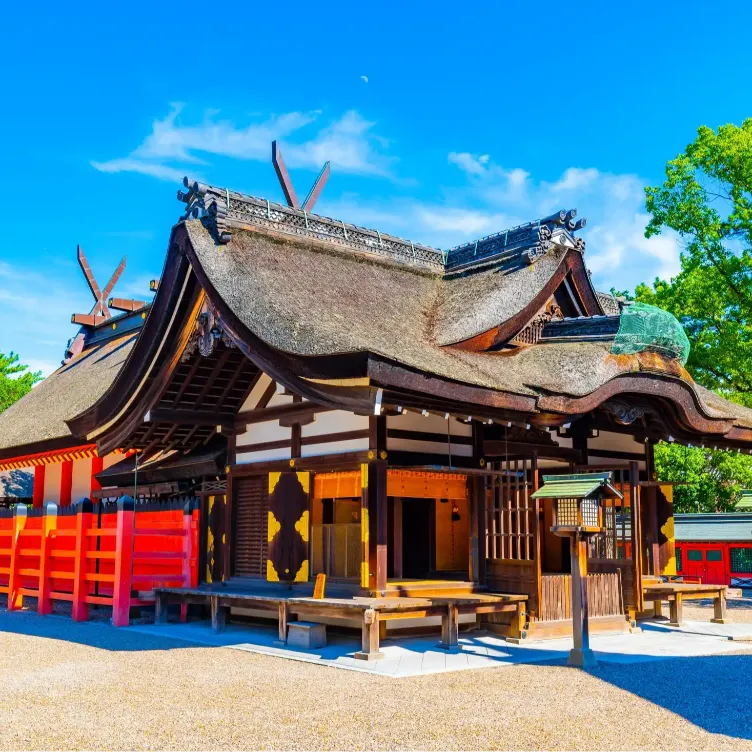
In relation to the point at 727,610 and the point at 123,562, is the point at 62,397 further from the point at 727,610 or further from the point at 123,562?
the point at 727,610

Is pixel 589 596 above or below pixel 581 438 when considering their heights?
Answer: below

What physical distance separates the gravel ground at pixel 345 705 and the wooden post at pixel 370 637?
2.13 ft

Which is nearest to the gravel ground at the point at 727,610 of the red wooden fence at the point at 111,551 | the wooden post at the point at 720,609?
the wooden post at the point at 720,609

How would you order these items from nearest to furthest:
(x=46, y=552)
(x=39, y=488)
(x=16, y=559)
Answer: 1. (x=46, y=552)
2. (x=16, y=559)
3. (x=39, y=488)

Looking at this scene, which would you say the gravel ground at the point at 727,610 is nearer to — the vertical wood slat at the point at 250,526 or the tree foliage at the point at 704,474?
the vertical wood slat at the point at 250,526

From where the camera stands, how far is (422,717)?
22.6 ft

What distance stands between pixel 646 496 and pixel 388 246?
6248 mm

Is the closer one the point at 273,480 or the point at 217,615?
the point at 217,615

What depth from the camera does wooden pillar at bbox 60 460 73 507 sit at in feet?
63.4

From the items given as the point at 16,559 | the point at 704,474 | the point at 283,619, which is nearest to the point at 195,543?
the point at 283,619

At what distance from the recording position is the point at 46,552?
48.2 ft

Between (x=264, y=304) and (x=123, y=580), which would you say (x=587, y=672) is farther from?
(x=123, y=580)

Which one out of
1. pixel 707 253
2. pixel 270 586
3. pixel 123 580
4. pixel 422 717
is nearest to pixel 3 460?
pixel 123 580

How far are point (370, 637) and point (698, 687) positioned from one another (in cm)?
347
